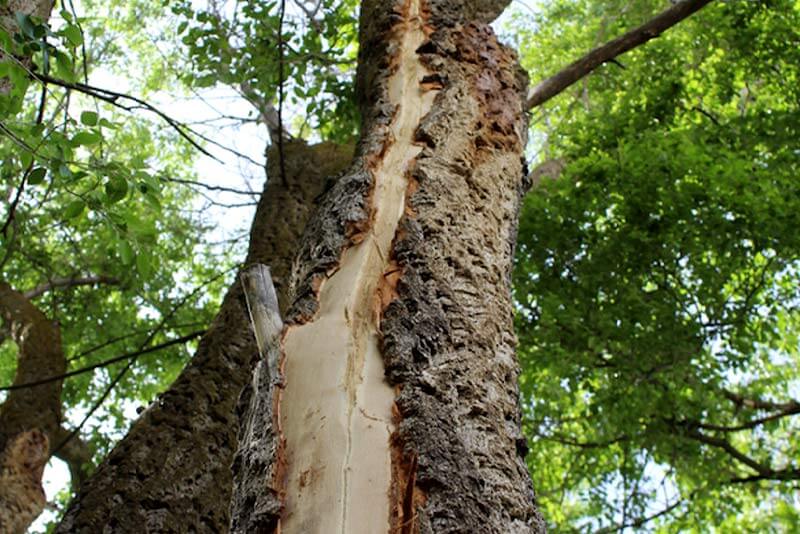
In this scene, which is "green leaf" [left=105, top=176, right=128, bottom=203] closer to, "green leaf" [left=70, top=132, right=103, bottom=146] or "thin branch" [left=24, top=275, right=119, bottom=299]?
"green leaf" [left=70, top=132, right=103, bottom=146]

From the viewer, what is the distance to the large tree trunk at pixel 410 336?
1507 mm

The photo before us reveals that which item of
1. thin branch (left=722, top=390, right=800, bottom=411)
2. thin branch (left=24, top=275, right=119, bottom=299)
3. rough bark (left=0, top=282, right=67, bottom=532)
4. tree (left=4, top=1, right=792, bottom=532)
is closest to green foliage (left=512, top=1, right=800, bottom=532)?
thin branch (left=722, top=390, right=800, bottom=411)

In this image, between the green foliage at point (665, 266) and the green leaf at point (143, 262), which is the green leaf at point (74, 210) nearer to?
the green leaf at point (143, 262)

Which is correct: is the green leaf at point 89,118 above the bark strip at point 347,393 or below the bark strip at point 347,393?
above

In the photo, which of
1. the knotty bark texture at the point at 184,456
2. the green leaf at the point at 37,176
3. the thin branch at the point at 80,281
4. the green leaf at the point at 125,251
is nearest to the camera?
the green leaf at the point at 37,176

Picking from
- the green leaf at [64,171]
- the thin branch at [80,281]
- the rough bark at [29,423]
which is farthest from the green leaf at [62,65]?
the thin branch at [80,281]

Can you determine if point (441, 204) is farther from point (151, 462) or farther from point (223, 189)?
point (223, 189)

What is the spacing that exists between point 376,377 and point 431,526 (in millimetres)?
406

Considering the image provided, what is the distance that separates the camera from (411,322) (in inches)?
73.4

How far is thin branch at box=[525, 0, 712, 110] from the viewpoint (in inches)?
197

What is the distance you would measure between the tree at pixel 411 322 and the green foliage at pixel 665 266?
9.14 ft

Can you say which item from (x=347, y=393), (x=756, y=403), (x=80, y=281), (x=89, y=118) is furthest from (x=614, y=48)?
(x=80, y=281)

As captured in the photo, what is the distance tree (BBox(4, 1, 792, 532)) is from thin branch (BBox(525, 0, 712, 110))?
1.53 metres

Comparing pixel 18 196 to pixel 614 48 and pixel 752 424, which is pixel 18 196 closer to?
pixel 614 48
